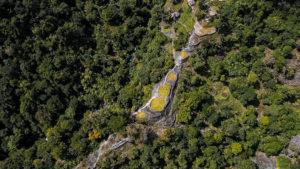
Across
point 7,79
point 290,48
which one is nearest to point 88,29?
point 7,79

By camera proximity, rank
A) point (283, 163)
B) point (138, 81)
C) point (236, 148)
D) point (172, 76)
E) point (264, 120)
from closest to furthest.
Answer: point (283, 163)
point (236, 148)
point (264, 120)
point (172, 76)
point (138, 81)

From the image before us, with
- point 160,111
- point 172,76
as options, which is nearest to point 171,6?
point 172,76

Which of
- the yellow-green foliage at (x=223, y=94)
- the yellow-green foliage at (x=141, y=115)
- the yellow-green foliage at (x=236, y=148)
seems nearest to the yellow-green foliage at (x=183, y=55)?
the yellow-green foliage at (x=223, y=94)

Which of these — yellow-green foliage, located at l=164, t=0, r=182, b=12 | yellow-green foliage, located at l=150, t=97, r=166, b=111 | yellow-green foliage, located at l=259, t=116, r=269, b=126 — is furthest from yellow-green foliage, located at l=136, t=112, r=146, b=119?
yellow-green foliage, located at l=164, t=0, r=182, b=12

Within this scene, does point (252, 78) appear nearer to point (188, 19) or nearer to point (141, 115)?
point (188, 19)

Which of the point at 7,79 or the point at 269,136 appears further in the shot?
the point at 7,79

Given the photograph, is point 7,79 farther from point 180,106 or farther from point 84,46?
point 180,106
